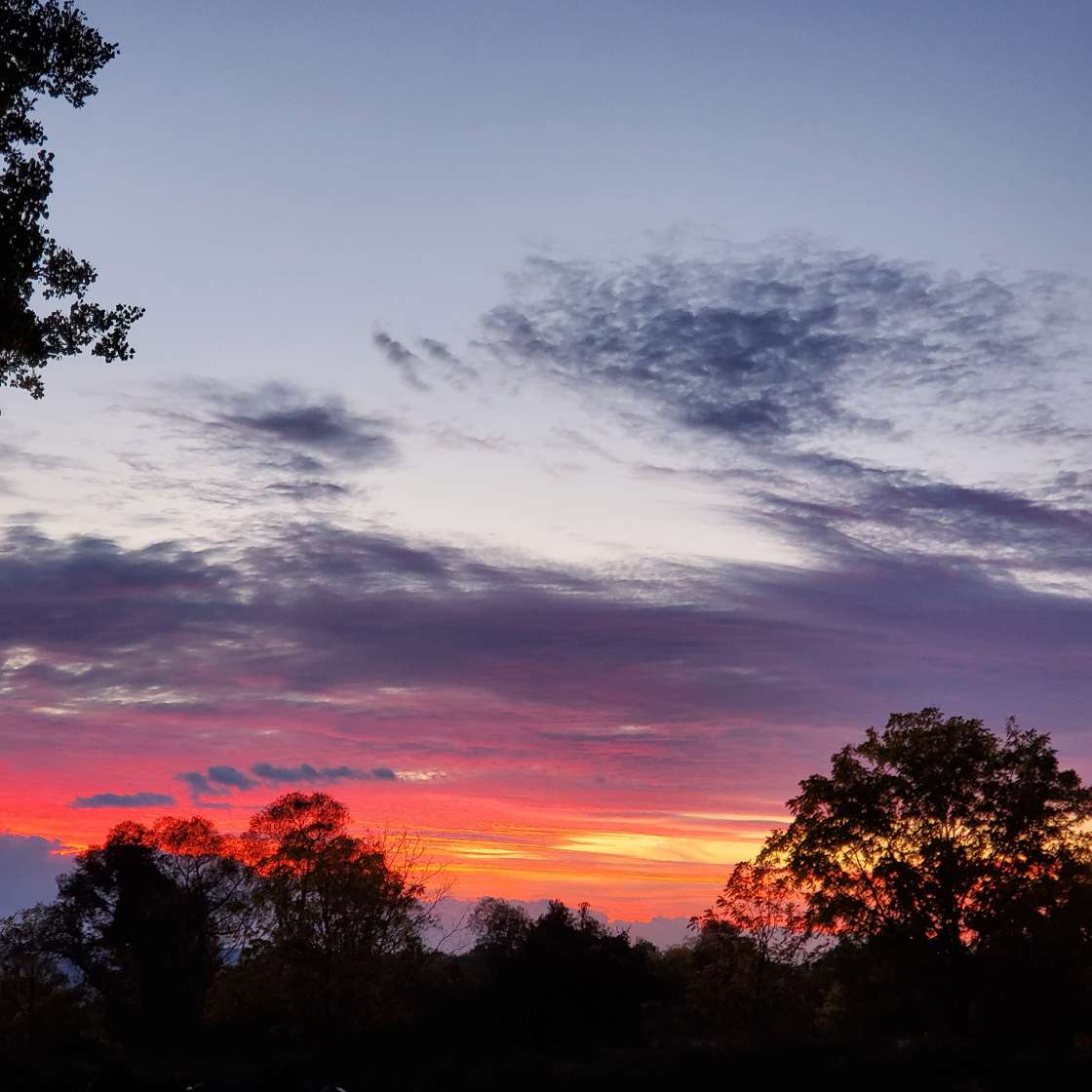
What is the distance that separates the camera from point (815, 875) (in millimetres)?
52219

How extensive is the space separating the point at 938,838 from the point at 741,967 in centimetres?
1636

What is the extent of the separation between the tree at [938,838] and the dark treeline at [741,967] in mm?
83

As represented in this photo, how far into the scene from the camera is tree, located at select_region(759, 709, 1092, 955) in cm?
4944

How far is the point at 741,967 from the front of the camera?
62.9 metres

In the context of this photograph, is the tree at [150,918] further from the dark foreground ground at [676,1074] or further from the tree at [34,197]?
the tree at [34,197]

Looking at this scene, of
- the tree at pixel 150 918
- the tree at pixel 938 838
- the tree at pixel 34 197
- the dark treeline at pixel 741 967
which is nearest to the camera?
the tree at pixel 34 197

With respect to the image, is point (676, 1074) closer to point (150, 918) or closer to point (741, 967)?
point (741, 967)

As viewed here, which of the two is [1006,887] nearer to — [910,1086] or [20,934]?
[910,1086]

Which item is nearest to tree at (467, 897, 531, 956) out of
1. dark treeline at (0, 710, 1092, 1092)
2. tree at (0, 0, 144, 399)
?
dark treeline at (0, 710, 1092, 1092)

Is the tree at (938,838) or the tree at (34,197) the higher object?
the tree at (34,197)

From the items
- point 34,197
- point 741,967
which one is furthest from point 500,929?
point 34,197

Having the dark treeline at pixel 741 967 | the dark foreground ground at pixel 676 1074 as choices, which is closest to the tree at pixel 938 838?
the dark treeline at pixel 741 967

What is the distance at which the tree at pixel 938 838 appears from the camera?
49438 millimetres

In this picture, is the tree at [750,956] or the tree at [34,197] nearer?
the tree at [34,197]
